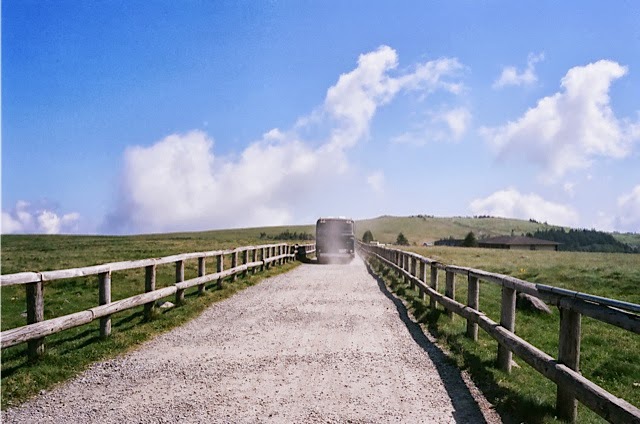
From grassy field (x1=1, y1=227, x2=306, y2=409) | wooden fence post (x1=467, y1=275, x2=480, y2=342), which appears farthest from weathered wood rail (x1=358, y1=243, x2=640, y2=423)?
grassy field (x1=1, y1=227, x2=306, y2=409)

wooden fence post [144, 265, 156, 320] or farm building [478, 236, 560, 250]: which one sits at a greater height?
wooden fence post [144, 265, 156, 320]

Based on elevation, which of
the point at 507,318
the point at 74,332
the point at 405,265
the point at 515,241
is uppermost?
the point at 507,318

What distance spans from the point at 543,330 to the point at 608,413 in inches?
322

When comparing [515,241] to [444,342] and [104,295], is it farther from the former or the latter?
[104,295]

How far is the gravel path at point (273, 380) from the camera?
17.3 ft

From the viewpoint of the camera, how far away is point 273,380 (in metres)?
6.38

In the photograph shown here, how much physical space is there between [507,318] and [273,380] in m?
3.31

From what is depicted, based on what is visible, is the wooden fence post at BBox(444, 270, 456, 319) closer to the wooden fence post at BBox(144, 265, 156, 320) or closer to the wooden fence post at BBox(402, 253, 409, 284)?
the wooden fence post at BBox(144, 265, 156, 320)

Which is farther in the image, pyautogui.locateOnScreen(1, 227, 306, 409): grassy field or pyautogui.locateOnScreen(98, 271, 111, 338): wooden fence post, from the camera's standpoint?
pyautogui.locateOnScreen(98, 271, 111, 338): wooden fence post

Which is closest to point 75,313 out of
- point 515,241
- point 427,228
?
point 515,241

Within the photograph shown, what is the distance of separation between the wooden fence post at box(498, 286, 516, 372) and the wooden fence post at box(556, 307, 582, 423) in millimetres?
1485

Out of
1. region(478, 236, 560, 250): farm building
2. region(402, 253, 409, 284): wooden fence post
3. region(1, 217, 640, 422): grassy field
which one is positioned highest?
region(402, 253, 409, 284): wooden fence post

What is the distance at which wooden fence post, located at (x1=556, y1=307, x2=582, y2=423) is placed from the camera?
16.3 ft

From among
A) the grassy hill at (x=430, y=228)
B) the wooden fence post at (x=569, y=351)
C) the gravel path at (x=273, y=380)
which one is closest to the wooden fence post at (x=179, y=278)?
the gravel path at (x=273, y=380)
